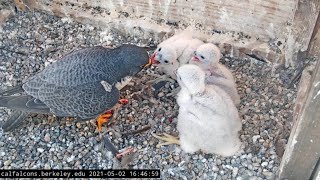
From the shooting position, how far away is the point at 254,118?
3.20m

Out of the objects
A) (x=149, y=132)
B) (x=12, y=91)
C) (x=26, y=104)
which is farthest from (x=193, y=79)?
(x=12, y=91)

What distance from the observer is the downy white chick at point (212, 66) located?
293cm

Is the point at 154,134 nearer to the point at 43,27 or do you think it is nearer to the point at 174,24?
the point at 174,24

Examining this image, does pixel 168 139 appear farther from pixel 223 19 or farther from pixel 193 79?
pixel 223 19

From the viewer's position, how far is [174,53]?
3113mm

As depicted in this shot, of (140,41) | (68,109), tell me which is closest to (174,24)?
(140,41)

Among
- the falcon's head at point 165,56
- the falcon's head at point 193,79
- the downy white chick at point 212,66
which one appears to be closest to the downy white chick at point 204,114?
the falcon's head at point 193,79

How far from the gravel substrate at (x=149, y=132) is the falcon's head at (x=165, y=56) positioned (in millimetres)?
317

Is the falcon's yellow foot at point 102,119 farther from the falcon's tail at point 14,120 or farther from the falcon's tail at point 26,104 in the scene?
the falcon's tail at point 14,120

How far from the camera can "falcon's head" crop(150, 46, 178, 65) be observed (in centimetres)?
310

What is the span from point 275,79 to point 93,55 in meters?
1.23

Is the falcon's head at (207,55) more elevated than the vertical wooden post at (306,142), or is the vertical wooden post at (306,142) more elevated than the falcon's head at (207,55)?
the falcon's head at (207,55)

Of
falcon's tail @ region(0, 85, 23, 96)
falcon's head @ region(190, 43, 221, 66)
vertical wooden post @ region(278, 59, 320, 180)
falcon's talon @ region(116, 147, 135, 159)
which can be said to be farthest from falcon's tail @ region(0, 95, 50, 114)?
vertical wooden post @ region(278, 59, 320, 180)

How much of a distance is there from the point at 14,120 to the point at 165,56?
1.01 metres
